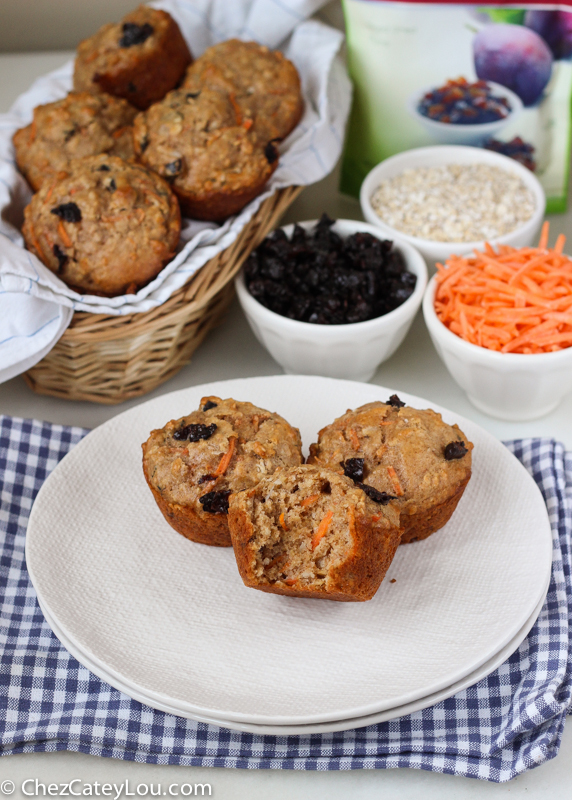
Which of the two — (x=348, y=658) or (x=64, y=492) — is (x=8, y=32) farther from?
(x=348, y=658)

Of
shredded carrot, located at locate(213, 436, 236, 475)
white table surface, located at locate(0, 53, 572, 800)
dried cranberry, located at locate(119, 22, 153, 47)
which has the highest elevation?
dried cranberry, located at locate(119, 22, 153, 47)

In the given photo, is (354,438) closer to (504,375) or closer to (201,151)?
(504,375)

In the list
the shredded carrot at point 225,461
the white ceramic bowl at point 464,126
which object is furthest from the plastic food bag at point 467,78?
the shredded carrot at point 225,461

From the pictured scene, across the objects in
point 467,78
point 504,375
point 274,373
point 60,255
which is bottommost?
point 274,373

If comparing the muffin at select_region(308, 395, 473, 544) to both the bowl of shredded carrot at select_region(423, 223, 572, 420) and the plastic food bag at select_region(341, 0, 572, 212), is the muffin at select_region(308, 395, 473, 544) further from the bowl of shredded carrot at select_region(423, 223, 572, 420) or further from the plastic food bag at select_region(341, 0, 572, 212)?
the plastic food bag at select_region(341, 0, 572, 212)

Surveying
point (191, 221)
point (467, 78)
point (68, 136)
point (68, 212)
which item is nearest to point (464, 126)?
point (467, 78)

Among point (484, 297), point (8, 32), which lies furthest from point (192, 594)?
point (8, 32)

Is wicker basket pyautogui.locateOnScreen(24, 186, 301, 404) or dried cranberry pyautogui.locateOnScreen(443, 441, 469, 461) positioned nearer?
dried cranberry pyautogui.locateOnScreen(443, 441, 469, 461)

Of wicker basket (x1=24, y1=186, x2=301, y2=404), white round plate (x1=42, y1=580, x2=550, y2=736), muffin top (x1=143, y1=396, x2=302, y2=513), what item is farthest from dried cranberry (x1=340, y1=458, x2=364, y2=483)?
wicker basket (x1=24, y1=186, x2=301, y2=404)
